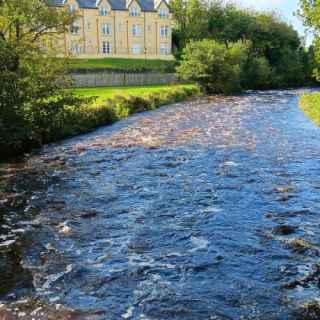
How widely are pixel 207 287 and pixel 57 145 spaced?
50.7ft

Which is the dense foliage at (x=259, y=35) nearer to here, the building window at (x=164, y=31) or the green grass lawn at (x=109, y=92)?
the building window at (x=164, y=31)

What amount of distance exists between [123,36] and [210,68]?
39.7m

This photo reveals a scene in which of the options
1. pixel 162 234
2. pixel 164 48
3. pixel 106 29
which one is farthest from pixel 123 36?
pixel 162 234

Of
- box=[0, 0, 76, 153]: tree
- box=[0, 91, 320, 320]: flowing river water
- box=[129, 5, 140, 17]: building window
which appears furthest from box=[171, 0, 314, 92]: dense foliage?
box=[0, 91, 320, 320]: flowing river water

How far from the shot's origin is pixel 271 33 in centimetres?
8044

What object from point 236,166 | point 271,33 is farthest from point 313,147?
point 271,33

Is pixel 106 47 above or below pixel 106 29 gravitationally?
below

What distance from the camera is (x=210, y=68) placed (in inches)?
2114

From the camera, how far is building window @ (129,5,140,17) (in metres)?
87.9

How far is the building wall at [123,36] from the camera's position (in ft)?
276

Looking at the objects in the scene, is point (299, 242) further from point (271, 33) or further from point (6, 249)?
point (271, 33)

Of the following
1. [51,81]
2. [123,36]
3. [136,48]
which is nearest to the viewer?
[51,81]

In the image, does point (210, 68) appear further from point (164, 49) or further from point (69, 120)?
point (164, 49)

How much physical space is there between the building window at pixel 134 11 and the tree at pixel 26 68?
64572 millimetres
